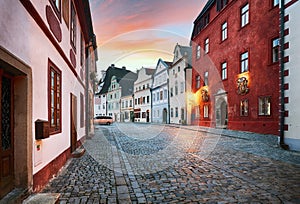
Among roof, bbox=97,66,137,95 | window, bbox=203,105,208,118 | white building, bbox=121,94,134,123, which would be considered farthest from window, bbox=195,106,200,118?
roof, bbox=97,66,137,95

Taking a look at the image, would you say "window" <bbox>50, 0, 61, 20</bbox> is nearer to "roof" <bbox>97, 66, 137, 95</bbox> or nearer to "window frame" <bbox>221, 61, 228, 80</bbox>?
"window frame" <bbox>221, 61, 228, 80</bbox>

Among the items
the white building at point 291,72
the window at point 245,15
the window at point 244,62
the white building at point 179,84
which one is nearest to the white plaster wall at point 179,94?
the white building at point 179,84

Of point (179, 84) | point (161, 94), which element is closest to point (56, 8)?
point (179, 84)

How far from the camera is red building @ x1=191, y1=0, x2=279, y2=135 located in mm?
15213

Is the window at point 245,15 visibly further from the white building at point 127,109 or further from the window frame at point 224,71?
the white building at point 127,109

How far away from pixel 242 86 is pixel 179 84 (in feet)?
50.3

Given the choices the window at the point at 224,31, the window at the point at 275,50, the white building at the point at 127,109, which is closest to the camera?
the window at the point at 275,50

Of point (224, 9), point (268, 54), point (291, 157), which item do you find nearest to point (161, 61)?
point (224, 9)

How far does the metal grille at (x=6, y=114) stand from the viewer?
368 centimetres

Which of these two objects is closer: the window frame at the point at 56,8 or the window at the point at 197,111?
the window frame at the point at 56,8

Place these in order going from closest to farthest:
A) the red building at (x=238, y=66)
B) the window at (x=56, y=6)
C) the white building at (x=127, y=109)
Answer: the window at (x=56, y=6)
the red building at (x=238, y=66)
the white building at (x=127, y=109)

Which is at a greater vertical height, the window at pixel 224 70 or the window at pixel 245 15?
the window at pixel 245 15

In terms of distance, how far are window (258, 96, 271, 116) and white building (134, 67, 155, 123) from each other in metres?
30.0

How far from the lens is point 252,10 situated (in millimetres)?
16969
